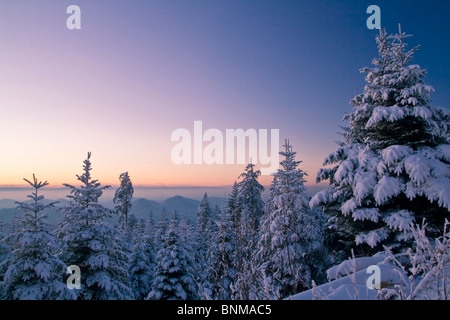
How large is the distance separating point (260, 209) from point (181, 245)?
1376 cm

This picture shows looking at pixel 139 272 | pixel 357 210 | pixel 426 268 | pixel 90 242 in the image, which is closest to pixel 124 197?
pixel 139 272

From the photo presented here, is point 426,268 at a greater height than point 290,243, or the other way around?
point 426,268

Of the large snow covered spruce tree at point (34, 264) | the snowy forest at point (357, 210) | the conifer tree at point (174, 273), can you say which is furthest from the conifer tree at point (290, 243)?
the large snow covered spruce tree at point (34, 264)

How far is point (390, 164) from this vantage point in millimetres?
7477

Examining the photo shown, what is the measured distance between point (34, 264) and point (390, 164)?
13.4 metres

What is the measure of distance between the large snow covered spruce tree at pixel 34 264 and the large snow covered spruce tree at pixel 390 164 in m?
10.6

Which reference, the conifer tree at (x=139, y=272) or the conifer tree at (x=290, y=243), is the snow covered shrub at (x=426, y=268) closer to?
the conifer tree at (x=290, y=243)

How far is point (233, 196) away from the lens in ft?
109

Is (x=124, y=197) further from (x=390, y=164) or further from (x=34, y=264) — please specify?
(x=390, y=164)

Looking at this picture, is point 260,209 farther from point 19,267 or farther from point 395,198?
point 19,267

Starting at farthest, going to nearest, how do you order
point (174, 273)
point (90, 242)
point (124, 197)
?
point (124, 197) < point (174, 273) < point (90, 242)

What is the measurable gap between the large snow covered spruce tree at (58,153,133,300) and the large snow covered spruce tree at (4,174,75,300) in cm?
142

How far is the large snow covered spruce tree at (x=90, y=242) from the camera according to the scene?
34.7 ft

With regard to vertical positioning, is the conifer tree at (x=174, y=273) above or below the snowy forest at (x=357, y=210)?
below
